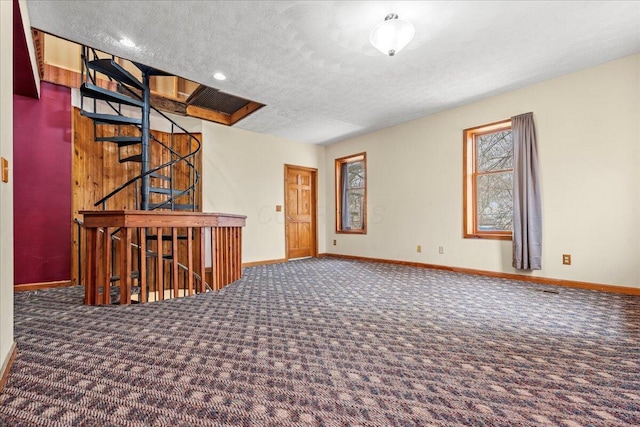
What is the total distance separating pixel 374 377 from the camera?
1.42 m

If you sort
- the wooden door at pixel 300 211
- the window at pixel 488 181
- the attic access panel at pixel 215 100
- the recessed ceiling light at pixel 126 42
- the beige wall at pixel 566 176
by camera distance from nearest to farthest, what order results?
the recessed ceiling light at pixel 126 42, the beige wall at pixel 566 176, the window at pixel 488 181, the attic access panel at pixel 215 100, the wooden door at pixel 300 211

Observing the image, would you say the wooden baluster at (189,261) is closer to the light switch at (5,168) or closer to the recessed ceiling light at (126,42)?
the light switch at (5,168)

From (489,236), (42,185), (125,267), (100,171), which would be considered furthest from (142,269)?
(489,236)

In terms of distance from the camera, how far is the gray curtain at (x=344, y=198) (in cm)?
639

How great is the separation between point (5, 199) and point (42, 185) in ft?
8.96

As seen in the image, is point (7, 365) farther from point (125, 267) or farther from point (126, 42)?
point (126, 42)

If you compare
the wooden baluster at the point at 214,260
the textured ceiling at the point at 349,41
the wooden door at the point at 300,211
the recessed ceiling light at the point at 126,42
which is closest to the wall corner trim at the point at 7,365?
the wooden baluster at the point at 214,260

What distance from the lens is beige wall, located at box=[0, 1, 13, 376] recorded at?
1.37 m

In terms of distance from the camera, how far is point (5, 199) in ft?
4.76

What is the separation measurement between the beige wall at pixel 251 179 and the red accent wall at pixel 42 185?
180 cm

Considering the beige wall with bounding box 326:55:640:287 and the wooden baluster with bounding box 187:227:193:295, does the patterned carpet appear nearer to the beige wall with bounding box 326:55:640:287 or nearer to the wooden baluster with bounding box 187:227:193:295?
the wooden baluster with bounding box 187:227:193:295

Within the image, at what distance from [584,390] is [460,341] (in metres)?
0.62

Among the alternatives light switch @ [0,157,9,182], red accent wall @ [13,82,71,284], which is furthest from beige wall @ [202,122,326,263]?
light switch @ [0,157,9,182]

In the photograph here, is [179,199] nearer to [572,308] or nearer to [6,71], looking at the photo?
[6,71]
